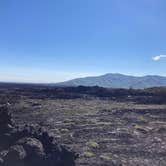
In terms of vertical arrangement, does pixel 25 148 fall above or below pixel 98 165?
above

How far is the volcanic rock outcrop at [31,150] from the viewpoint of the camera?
1958 cm

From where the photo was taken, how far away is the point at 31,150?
810 inches

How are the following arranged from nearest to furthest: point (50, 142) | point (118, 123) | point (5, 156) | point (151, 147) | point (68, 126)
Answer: point (5, 156), point (50, 142), point (151, 147), point (68, 126), point (118, 123)

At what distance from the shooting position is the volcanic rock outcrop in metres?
19.6

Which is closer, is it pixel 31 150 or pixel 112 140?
pixel 31 150

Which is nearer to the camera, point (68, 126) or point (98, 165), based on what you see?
point (98, 165)

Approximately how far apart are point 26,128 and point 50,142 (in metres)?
2.37

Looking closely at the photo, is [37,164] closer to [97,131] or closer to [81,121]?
[97,131]

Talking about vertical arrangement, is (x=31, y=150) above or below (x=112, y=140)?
above

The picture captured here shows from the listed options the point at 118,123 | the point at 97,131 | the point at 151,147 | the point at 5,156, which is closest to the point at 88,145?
the point at 151,147

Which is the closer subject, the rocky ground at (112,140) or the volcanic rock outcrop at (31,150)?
the volcanic rock outcrop at (31,150)

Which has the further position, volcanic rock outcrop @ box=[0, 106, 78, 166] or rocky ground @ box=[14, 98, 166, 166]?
rocky ground @ box=[14, 98, 166, 166]

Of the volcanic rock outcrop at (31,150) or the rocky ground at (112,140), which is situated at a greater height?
the volcanic rock outcrop at (31,150)

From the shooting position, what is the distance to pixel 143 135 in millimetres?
34875
